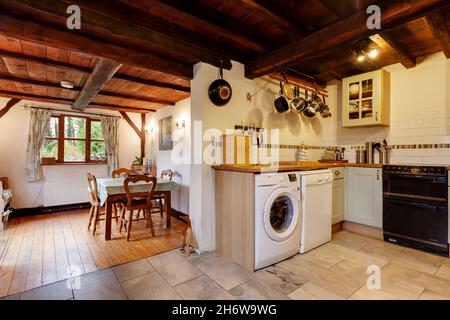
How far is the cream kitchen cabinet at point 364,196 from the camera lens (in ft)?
9.16

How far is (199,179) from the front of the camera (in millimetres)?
2453

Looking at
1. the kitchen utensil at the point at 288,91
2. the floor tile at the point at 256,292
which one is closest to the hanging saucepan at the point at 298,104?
the kitchen utensil at the point at 288,91

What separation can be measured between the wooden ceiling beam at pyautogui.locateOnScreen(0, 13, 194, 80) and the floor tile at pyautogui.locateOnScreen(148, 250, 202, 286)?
194cm

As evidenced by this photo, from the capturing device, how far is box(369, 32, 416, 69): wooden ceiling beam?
2.25 meters

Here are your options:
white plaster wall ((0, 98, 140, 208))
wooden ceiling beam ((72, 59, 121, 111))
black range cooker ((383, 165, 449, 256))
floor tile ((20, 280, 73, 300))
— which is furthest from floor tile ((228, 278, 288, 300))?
white plaster wall ((0, 98, 140, 208))

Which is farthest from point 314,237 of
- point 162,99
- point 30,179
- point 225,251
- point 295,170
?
point 30,179

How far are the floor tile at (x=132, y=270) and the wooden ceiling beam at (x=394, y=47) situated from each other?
2945mm

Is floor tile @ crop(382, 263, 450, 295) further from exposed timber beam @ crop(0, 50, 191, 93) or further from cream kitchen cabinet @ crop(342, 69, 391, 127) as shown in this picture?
exposed timber beam @ crop(0, 50, 191, 93)

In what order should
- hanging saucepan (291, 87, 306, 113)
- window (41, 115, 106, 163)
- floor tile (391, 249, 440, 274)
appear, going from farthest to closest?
window (41, 115, 106, 163) < hanging saucepan (291, 87, 306, 113) < floor tile (391, 249, 440, 274)

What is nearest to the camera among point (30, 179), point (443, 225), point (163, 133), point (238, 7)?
point (238, 7)

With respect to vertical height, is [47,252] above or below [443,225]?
below

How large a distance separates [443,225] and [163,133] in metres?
4.40

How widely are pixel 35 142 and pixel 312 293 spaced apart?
505 centimetres
